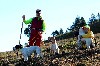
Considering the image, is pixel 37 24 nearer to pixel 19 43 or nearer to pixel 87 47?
pixel 19 43

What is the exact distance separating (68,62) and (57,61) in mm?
622

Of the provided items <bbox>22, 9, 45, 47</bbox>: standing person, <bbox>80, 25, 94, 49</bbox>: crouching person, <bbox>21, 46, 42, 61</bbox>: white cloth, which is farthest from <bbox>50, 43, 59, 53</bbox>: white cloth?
<bbox>21, 46, 42, 61</bbox>: white cloth

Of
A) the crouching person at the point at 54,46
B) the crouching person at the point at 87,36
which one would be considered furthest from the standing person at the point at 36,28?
the crouching person at the point at 87,36

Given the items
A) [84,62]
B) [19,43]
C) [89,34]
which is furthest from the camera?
[89,34]

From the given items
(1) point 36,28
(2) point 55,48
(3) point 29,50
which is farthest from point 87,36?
(3) point 29,50

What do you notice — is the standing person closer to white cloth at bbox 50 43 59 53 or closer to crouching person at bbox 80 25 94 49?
white cloth at bbox 50 43 59 53

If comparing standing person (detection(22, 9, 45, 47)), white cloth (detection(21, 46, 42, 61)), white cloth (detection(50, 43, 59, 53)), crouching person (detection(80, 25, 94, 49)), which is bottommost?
white cloth (detection(21, 46, 42, 61))

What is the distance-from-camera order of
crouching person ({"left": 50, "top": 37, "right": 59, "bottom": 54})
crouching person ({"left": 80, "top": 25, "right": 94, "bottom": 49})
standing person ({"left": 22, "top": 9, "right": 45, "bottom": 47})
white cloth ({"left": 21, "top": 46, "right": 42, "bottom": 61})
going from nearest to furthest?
white cloth ({"left": 21, "top": 46, "right": 42, "bottom": 61}) < standing person ({"left": 22, "top": 9, "right": 45, "bottom": 47}) < crouching person ({"left": 50, "top": 37, "right": 59, "bottom": 54}) < crouching person ({"left": 80, "top": 25, "right": 94, "bottom": 49})

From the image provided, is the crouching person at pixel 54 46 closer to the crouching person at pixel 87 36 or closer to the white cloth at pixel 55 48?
the white cloth at pixel 55 48

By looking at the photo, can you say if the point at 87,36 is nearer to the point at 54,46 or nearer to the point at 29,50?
the point at 54,46

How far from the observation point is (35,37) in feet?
59.7

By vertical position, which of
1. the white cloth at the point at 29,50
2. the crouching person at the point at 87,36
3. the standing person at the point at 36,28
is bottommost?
the white cloth at the point at 29,50

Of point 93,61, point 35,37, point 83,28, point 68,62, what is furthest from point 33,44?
point 83,28

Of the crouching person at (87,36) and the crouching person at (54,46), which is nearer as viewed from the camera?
the crouching person at (54,46)
